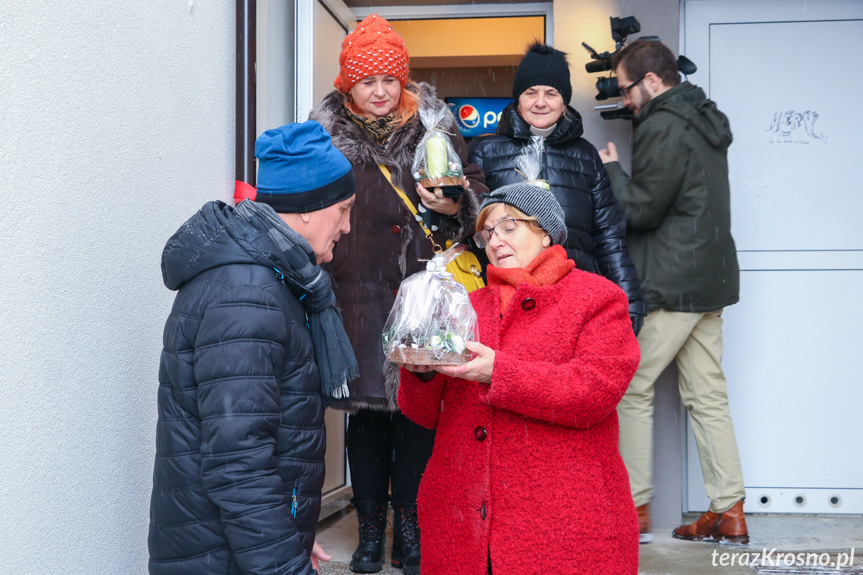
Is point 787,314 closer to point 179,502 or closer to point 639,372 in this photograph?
point 639,372

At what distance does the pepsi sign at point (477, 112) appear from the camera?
8.09m

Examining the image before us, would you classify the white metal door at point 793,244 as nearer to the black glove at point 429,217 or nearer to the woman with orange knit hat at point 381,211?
the woman with orange knit hat at point 381,211

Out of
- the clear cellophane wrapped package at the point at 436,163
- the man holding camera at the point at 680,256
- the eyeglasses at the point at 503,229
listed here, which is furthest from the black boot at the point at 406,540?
the eyeglasses at the point at 503,229

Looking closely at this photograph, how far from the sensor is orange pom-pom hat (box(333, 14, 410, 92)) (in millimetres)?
3381

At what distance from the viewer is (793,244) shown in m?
4.76

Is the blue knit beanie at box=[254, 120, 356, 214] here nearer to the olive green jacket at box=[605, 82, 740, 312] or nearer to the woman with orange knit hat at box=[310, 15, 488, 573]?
the woman with orange knit hat at box=[310, 15, 488, 573]

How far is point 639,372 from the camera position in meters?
4.25

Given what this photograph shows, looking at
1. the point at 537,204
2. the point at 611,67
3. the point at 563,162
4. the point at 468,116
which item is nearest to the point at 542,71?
the point at 563,162

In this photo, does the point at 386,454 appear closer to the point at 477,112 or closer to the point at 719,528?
the point at 719,528

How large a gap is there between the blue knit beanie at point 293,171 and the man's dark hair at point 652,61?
2548 millimetres

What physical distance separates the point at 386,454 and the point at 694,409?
172cm

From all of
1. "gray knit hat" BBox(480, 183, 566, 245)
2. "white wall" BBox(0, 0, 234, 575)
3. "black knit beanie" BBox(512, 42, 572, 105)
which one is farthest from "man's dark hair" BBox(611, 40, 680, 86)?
"white wall" BBox(0, 0, 234, 575)

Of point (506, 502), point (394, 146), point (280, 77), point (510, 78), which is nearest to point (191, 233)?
point (506, 502)

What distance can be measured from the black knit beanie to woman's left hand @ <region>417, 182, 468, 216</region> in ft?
2.56
